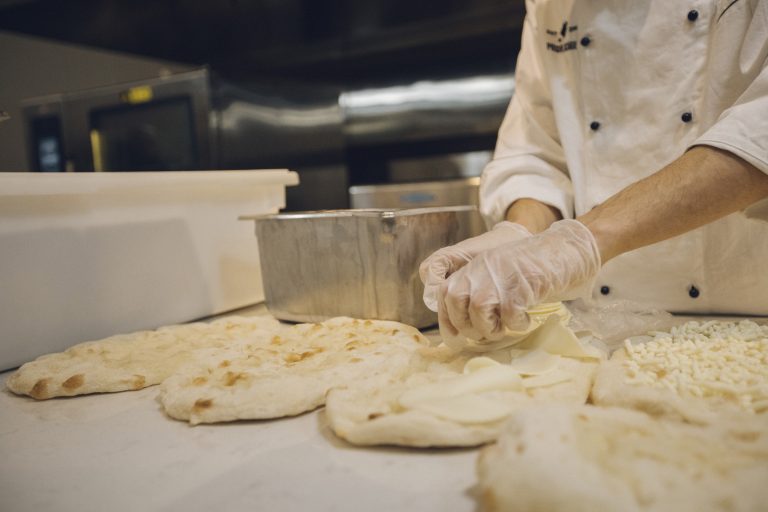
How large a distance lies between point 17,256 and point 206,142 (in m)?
1.93

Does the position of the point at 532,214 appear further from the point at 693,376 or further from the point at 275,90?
the point at 275,90

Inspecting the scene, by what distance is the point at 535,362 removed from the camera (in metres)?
0.99

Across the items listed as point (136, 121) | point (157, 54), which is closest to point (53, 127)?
point (136, 121)

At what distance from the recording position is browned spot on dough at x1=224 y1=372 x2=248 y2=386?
102 centimetres

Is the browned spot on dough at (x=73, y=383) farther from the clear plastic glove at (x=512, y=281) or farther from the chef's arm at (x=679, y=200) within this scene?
the chef's arm at (x=679, y=200)

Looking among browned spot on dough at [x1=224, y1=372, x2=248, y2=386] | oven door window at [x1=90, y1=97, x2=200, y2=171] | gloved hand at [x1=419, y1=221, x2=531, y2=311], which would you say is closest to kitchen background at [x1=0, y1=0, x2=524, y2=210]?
oven door window at [x1=90, y1=97, x2=200, y2=171]

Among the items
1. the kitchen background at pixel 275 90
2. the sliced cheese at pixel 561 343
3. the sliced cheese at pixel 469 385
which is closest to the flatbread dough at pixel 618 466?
the sliced cheese at pixel 469 385

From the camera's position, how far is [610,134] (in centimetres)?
148

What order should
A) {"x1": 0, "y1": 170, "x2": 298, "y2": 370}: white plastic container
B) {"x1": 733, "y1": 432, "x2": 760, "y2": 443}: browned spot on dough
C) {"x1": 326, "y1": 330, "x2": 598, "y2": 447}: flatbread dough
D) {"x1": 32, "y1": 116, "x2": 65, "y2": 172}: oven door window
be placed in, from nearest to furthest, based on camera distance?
{"x1": 733, "y1": 432, "x2": 760, "y2": 443}: browned spot on dough, {"x1": 326, "y1": 330, "x2": 598, "y2": 447}: flatbread dough, {"x1": 0, "y1": 170, "x2": 298, "y2": 370}: white plastic container, {"x1": 32, "y1": 116, "x2": 65, "y2": 172}: oven door window

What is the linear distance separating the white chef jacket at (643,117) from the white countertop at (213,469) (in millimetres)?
924

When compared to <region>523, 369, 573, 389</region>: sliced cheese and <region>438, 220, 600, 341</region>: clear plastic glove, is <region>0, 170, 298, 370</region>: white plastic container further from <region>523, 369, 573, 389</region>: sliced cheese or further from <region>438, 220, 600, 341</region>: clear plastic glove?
<region>523, 369, 573, 389</region>: sliced cheese

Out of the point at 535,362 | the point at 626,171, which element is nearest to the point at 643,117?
the point at 626,171

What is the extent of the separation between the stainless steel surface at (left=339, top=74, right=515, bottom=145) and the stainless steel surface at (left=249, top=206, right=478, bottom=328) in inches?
88.5

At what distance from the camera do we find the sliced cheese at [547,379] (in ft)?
3.03
